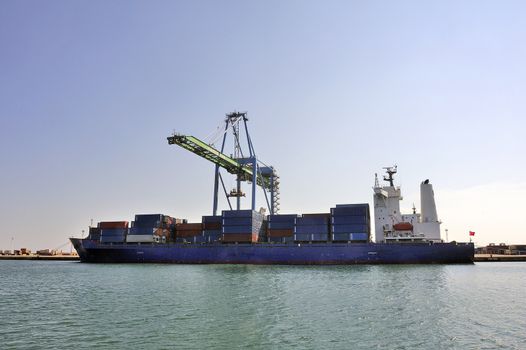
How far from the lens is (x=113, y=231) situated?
220ft

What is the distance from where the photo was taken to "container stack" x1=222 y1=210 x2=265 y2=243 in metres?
60.5

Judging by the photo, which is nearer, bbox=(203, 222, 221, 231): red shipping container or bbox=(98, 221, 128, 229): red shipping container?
bbox=(203, 222, 221, 231): red shipping container

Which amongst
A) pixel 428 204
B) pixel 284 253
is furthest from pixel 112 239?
pixel 428 204

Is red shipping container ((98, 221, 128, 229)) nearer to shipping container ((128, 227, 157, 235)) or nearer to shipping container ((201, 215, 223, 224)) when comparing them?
shipping container ((128, 227, 157, 235))

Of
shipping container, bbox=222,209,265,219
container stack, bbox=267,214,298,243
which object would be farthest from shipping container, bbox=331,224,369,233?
shipping container, bbox=222,209,265,219

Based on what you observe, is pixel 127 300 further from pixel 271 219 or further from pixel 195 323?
pixel 271 219

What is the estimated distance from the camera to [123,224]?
67.6m

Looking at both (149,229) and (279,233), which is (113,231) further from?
(279,233)

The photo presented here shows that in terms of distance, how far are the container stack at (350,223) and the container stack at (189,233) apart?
79.4 ft

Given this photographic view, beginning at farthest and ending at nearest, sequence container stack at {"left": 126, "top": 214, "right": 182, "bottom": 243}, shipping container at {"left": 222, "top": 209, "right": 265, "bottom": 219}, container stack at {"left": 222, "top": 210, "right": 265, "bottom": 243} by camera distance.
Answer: container stack at {"left": 126, "top": 214, "right": 182, "bottom": 243}
shipping container at {"left": 222, "top": 209, "right": 265, "bottom": 219}
container stack at {"left": 222, "top": 210, "right": 265, "bottom": 243}

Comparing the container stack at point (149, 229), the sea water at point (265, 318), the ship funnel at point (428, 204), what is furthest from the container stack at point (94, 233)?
the ship funnel at point (428, 204)

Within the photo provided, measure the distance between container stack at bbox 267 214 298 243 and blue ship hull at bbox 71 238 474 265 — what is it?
4.50 meters

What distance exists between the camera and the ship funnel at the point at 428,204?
57.9 meters

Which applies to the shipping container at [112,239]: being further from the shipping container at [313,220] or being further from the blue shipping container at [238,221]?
the shipping container at [313,220]
